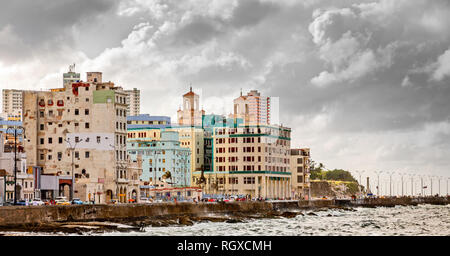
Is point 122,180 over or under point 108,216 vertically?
over

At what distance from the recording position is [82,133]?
534ft

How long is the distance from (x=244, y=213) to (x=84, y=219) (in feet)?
194

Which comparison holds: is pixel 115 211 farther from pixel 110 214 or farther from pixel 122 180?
pixel 122 180

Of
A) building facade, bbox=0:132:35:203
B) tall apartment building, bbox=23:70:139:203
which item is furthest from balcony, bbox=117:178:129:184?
building facade, bbox=0:132:35:203

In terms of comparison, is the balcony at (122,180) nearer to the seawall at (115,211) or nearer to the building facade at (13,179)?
the seawall at (115,211)

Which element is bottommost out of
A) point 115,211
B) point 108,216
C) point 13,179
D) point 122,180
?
point 108,216

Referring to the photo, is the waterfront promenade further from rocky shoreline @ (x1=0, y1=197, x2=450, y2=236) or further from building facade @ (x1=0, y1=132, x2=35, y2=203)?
building facade @ (x1=0, y1=132, x2=35, y2=203)

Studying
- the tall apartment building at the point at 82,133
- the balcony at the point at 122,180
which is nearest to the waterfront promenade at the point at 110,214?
the balcony at the point at 122,180

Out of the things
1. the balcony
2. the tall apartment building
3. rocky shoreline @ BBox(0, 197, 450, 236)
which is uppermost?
the tall apartment building

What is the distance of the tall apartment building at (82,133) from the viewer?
527 ft

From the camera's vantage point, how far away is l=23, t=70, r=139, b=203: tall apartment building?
161m

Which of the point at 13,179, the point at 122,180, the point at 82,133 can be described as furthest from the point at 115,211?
the point at 82,133

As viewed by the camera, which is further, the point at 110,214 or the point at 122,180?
the point at 122,180
